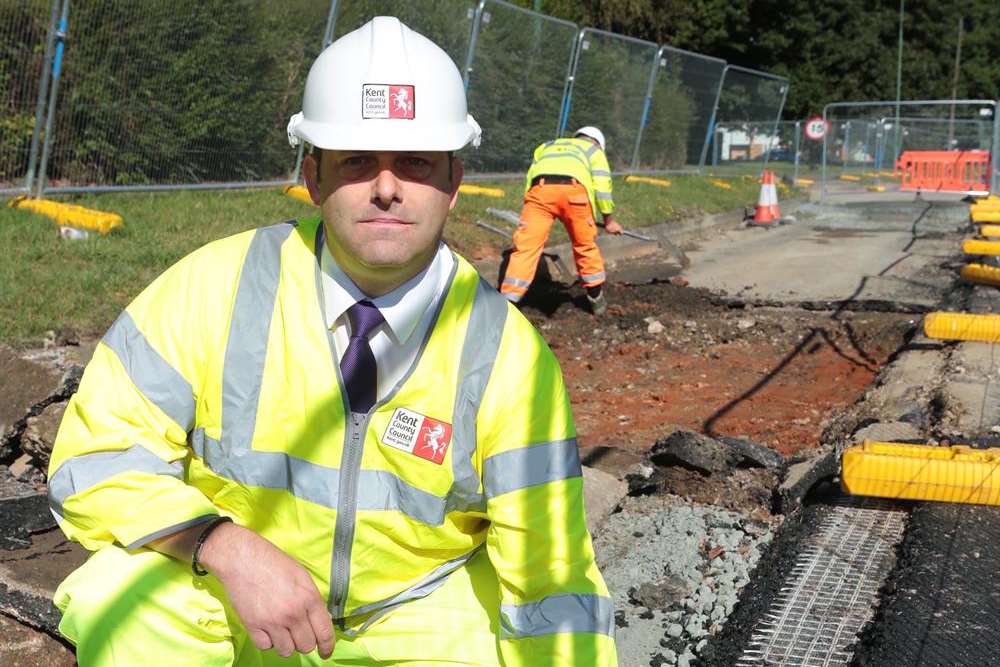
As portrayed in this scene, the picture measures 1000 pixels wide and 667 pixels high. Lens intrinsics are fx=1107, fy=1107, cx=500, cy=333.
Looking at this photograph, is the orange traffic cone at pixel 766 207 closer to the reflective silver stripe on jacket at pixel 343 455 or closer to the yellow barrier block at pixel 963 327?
the yellow barrier block at pixel 963 327

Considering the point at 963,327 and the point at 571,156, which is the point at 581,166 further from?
the point at 963,327

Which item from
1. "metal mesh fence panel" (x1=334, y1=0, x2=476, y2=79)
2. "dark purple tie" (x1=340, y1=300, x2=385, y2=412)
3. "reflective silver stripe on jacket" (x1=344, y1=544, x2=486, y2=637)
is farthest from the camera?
"metal mesh fence panel" (x1=334, y1=0, x2=476, y2=79)

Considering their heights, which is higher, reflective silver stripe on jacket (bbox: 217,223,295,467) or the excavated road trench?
reflective silver stripe on jacket (bbox: 217,223,295,467)

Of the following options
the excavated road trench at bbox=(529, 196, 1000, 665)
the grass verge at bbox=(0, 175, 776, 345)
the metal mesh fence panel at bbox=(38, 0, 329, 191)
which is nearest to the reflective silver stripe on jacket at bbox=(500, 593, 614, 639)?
the excavated road trench at bbox=(529, 196, 1000, 665)

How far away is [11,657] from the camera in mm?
3236

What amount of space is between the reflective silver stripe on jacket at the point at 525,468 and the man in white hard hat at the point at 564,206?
7.22m

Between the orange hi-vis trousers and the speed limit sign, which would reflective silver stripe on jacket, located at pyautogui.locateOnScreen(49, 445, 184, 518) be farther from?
the speed limit sign

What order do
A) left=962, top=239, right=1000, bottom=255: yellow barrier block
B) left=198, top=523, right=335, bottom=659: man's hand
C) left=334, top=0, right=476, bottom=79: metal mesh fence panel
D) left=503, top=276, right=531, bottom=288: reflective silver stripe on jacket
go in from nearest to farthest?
left=198, top=523, right=335, bottom=659: man's hand
left=503, top=276, right=531, bottom=288: reflective silver stripe on jacket
left=962, top=239, right=1000, bottom=255: yellow barrier block
left=334, top=0, right=476, bottom=79: metal mesh fence panel

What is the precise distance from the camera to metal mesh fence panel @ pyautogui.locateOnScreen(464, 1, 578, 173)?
15367 millimetres

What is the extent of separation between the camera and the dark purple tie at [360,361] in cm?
220

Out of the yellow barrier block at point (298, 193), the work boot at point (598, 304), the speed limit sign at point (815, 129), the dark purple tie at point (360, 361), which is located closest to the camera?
the dark purple tie at point (360, 361)

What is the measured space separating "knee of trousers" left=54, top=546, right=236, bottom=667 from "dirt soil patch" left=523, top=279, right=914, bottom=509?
10.4 feet

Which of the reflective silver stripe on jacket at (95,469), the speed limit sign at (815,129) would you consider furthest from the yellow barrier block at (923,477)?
the speed limit sign at (815,129)

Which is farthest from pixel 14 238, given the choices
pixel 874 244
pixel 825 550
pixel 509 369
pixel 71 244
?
pixel 874 244
